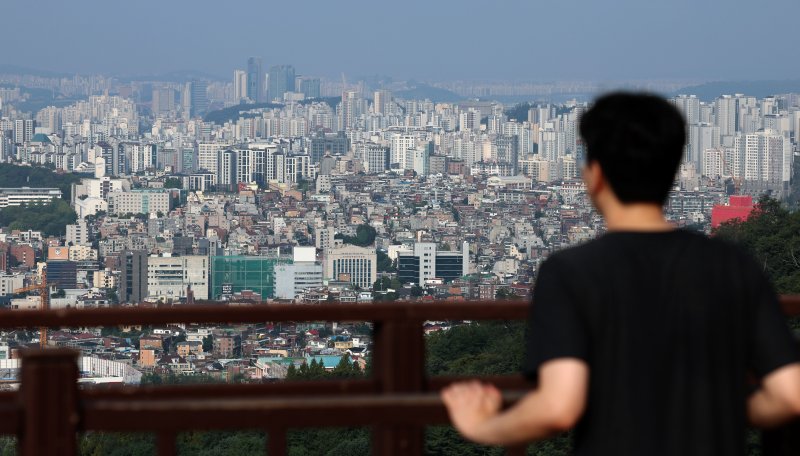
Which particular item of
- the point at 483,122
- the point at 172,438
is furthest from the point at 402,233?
the point at 172,438

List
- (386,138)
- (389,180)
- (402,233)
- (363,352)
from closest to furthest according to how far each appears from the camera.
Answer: (363,352), (402,233), (389,180), (386,138)

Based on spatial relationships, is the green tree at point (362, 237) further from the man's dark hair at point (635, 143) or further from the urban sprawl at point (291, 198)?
the man's dark hair at point (635, 143)

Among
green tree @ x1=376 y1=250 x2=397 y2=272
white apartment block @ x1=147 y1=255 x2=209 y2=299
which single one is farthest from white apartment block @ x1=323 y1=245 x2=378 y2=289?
white apartment block @ x1=147 y1=255 x2=209 y2=299

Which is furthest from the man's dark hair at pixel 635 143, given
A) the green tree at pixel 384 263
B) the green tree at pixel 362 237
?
the green tree at pixel 362 237

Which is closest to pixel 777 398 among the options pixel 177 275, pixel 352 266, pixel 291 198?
pixel 177 275

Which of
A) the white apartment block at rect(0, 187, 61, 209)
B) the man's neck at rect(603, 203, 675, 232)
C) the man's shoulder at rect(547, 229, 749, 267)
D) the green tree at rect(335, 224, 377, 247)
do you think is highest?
the white apartment block at rect(0, 187, 61, 209)

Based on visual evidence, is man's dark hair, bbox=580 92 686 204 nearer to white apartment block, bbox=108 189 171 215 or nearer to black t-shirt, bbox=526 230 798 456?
black t-shirt, bbox=526 230 798 456

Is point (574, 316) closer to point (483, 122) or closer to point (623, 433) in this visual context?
point (623, 433)
